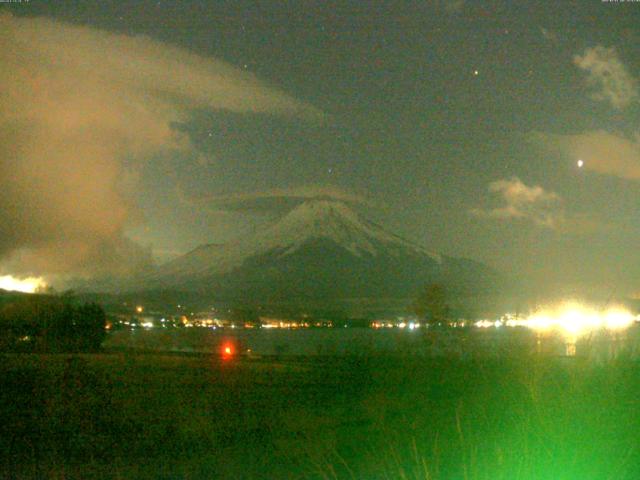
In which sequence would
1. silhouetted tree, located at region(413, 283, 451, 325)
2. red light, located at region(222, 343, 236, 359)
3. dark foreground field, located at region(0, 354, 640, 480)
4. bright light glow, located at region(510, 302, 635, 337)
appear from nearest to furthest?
dark foreground field, located at region(0, 354, 640, 480) < bright light glow, located at region(510, 302, 635, 337) < red light, located at region(222, 343, 236, 359) < silhouetted tree, located at region(413, 283, 451, 325)

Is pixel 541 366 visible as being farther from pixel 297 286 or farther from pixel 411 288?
pixel 297 286

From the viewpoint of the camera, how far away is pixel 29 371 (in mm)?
23953

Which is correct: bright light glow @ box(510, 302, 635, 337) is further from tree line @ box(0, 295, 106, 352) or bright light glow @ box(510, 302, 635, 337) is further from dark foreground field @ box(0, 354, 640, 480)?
tree line @ box(0, 295, 106, 352)

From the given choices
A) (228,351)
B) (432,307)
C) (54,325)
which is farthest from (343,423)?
(54,325)

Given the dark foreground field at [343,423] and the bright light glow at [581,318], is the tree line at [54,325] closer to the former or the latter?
the dark foreground field at [343,423]

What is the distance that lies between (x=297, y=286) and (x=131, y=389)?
93.2m

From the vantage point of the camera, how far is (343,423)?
57.7 ft

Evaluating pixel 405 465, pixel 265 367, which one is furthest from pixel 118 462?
pixel 265 367

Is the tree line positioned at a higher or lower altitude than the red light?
higher

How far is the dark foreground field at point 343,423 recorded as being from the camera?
1061 centimetres

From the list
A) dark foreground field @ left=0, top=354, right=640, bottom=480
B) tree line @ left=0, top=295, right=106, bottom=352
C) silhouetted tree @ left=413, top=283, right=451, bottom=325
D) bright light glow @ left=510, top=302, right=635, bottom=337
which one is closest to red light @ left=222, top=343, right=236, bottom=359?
tree line @ left=0, top=295, right=106, bottom=352

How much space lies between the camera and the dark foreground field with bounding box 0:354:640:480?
418 inches

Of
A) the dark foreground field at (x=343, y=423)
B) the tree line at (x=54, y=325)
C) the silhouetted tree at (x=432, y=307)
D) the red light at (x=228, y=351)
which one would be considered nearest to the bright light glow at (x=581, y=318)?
the dark foreground field at (x=343, y=423)

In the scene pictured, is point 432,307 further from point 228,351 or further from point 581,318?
point 581,318
